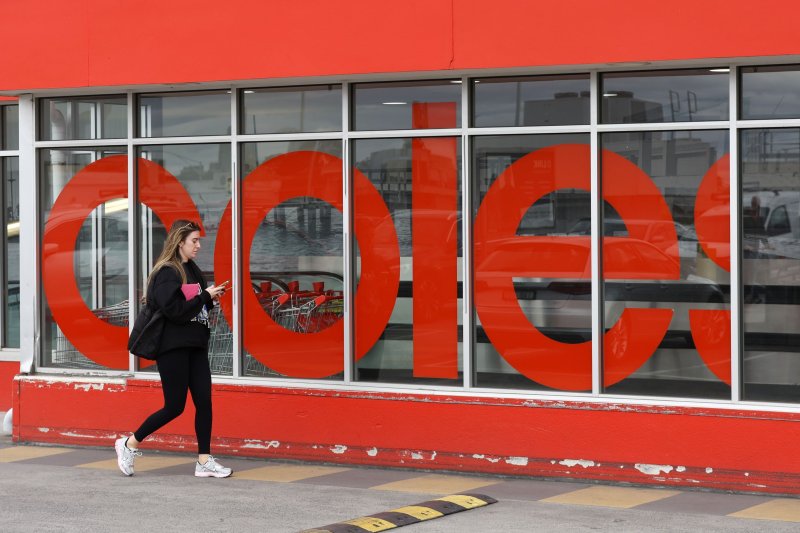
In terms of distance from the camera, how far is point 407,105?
1050cm

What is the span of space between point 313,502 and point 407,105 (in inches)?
135

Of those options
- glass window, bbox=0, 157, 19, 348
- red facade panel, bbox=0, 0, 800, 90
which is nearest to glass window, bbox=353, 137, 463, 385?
red facade panel, bbox=0, 0, 800, 90

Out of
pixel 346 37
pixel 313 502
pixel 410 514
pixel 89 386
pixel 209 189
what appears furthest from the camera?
pixel 89 386

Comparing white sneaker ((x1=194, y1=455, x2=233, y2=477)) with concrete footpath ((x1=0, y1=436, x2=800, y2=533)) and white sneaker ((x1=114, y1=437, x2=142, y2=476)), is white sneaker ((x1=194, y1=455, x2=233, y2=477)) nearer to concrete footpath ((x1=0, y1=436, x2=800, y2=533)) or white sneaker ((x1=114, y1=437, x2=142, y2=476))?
concrete footpath ((x1=0, y1=436, x2=800, y2=533))

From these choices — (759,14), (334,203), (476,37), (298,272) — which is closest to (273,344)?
(298,272)

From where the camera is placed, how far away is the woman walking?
9.54 metres

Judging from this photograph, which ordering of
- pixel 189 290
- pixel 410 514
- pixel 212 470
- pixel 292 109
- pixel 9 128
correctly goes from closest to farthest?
pixel 410 514 < pixel 189 290 < pixel 212 470 < pixel 292 109 < pixel 9 128

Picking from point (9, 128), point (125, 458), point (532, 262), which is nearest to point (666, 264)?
point (532, 262)

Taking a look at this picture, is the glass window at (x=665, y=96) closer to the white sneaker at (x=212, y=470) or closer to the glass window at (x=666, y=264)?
the glass window at (x=666, y=264)

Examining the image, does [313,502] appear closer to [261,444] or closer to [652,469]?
[261,444]

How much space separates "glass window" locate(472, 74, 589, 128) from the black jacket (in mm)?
2633

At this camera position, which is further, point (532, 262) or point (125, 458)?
point (532, 262)

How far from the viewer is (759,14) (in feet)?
29.4

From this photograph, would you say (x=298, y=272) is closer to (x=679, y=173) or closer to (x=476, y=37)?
(x=476, y=37)
